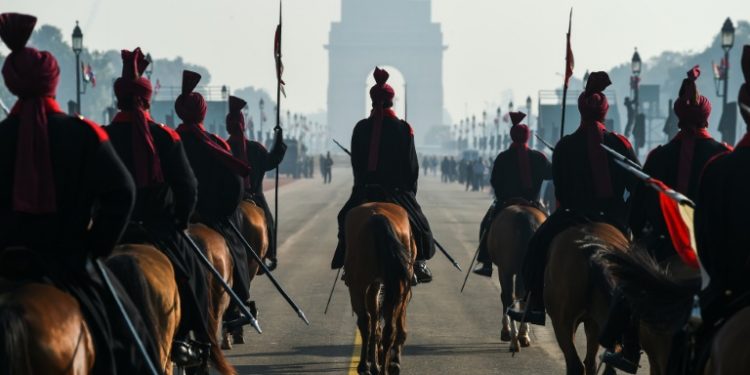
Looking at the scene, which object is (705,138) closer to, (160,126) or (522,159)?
(160,126)

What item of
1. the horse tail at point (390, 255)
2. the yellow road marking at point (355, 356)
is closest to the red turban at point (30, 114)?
the horse tail at point (390, 255)

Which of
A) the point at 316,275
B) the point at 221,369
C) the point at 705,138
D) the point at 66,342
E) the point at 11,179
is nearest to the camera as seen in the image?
the point at 66,342

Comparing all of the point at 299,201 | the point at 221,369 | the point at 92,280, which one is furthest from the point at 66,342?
the point at 299,201

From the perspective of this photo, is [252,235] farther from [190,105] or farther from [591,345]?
[591,345]

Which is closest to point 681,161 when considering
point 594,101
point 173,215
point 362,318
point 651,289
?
point 594,101

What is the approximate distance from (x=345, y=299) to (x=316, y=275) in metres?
A: 3.79

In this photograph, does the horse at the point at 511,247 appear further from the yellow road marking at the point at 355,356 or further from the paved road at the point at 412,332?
the yellow road marking at the point at 355,356

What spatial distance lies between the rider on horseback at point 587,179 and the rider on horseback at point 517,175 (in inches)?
166

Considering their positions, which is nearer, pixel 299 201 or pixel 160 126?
pixel 160 126

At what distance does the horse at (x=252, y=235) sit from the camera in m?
13.6

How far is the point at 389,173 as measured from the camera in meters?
12.8

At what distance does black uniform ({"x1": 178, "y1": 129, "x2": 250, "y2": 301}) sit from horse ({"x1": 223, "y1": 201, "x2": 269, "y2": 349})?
189cm

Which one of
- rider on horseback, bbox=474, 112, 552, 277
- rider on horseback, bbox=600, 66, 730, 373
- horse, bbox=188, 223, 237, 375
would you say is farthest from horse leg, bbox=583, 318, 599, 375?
rider on horseback, bbox=474, 112, 552, 277

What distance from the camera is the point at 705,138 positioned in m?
9.61
